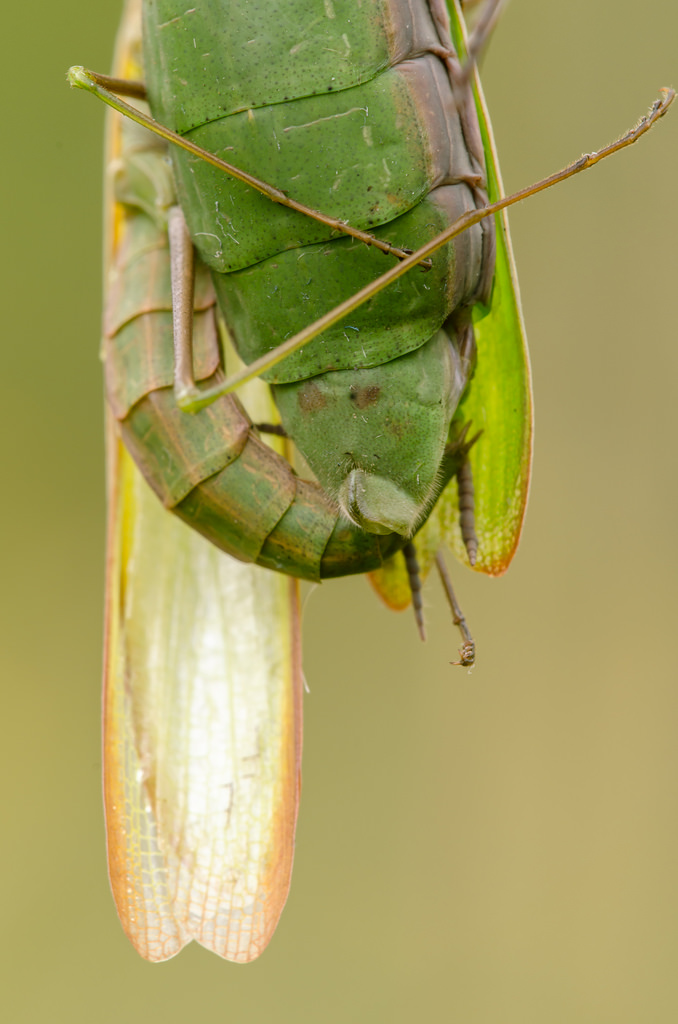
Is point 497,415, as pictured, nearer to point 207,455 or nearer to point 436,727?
point 207,455

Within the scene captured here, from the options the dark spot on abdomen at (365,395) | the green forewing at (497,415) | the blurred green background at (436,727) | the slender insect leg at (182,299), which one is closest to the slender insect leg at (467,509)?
the green forewing at (497,415)

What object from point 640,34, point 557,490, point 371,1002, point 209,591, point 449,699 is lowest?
point 371,1002

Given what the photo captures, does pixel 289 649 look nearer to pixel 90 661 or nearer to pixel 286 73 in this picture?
pixel 286 73

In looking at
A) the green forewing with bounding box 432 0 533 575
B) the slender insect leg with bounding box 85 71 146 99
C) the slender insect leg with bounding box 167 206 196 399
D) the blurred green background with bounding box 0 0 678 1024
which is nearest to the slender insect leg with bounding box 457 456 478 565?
the green forewing with bounding box 432 0 533 575

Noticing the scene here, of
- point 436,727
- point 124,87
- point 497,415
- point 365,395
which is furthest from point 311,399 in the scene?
point 436,727

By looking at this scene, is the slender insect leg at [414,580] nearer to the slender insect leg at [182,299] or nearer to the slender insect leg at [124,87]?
the slender insect leg at [182,299]

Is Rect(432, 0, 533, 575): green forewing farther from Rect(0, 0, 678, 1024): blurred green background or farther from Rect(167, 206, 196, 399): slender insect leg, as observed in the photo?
Rect(0, 0, 678, 1024): blurred green background

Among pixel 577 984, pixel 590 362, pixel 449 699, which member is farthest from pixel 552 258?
pixel 577 984
